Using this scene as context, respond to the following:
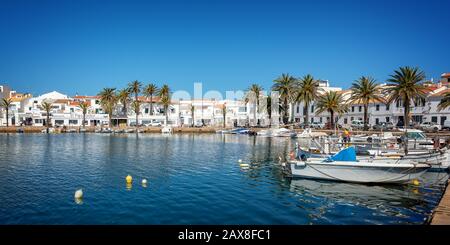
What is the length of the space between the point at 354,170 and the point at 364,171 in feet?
2.27

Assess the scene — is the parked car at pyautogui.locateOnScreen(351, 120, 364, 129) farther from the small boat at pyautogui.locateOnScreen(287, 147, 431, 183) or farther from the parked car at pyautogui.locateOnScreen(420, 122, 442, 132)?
the small boat at pyautogui.locateOnScreen(287, 147, 431, 183)

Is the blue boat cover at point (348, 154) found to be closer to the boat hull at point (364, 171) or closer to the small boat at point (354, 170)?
the small boat at point (354, 170)

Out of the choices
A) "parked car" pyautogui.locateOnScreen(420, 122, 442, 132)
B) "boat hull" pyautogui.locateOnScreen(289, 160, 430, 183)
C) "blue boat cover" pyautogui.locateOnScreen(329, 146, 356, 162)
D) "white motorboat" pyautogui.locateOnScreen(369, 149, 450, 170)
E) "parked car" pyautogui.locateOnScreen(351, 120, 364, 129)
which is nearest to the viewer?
"boat hull" pyautogui.locateOnScreen(289, 160, 430, 183)

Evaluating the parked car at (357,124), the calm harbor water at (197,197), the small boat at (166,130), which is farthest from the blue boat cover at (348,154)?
the small boat at (166,130)

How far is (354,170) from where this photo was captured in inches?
951

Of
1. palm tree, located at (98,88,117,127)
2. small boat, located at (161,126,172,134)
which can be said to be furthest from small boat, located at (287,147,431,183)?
palm tree, located at (98,88,117,127)

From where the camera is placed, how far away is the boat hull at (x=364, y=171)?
23.4 metres

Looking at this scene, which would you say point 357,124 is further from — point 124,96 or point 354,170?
point 124,96

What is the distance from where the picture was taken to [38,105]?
4584 inches

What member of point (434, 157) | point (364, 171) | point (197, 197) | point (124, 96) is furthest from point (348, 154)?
point (124, 96)

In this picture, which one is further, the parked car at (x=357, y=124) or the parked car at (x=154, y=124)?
the parked car at (x=154, y=124)

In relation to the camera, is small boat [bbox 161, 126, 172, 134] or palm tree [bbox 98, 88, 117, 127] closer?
small boat [bbox 161, 126, 172, 134]

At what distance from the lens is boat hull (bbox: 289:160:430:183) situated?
922 inches
